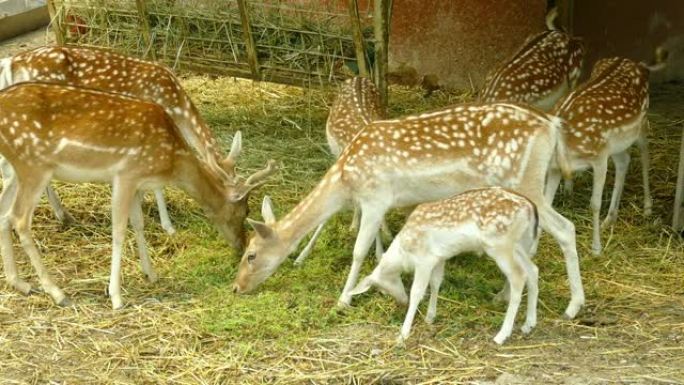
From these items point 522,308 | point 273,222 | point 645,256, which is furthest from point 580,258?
point 273,222

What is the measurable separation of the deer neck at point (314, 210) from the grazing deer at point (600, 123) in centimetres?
139

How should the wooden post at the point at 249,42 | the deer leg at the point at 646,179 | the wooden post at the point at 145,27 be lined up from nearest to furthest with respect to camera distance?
1. the deer leg at the point at 646,179
2. the wooden post at the point at 249,42
3. the wooden post at the point at 145,27

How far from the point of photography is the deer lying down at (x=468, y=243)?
5734 mm

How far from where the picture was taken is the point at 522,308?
249 inches

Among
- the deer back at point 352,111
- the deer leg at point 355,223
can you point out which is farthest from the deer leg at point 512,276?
the deer back at point 352,111

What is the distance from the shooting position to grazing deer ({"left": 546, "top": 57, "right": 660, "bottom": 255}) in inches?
276

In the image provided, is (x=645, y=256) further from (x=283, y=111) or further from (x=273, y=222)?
(x=283, y=111)

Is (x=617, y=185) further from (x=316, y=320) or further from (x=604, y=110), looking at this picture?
(x=316, y=320)

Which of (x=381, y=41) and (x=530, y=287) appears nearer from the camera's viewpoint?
(x=530, y=287)

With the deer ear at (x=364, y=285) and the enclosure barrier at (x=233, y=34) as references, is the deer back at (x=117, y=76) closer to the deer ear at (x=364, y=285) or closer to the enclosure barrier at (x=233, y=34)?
the enclosure barrier at (x=233, y=34)

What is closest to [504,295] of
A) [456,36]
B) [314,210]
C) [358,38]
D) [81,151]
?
[314,210]

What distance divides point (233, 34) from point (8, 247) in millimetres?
2905

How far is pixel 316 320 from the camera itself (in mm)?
6191

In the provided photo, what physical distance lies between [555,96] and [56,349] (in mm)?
3936
